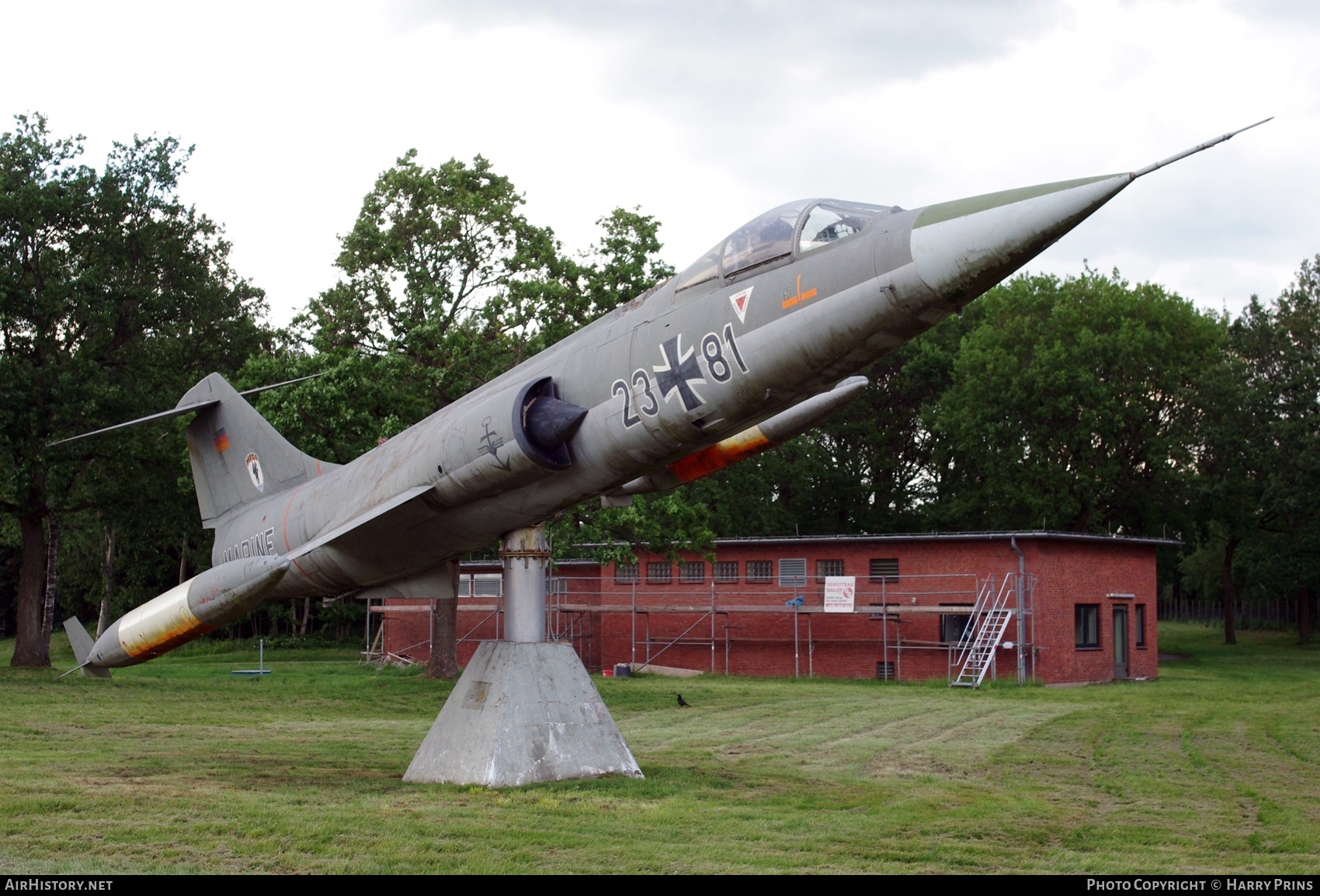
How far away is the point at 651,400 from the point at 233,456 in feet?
25.0

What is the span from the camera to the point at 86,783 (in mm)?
11766

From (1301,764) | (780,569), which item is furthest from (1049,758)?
(780,569)

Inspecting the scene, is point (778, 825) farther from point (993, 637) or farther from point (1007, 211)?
point (993, 637)

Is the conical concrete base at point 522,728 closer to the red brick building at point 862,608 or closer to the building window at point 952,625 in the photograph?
the red brick building at point 862,608

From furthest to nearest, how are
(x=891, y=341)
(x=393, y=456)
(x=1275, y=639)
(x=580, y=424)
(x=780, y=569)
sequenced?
(x=1275, y=639) < (x=780, y=569) < (x=393, y=456) < (x=580, y=424) < (x=891, y=341)

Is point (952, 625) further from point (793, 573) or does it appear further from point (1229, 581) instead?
point (1229, 581)

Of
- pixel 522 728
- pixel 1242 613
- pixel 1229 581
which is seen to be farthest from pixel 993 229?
pixel 1242 613

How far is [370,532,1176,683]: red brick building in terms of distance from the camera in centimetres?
3067

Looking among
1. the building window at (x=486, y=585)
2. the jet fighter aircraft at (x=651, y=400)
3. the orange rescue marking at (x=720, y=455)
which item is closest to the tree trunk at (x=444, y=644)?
the building window at (x=486, y=585)

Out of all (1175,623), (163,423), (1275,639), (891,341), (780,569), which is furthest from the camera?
(1175,623)

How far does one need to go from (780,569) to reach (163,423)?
56.2 ft

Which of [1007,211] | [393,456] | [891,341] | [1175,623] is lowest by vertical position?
[1175,623]

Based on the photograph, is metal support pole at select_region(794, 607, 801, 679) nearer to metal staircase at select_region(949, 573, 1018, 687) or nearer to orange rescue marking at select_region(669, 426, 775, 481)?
metal staircase at select_region(949, 573, 1018, 687)

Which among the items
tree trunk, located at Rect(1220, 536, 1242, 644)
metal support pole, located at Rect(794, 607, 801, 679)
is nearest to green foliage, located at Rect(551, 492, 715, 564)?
metal support pole, located at Rect(794, 607, 801, 679)
